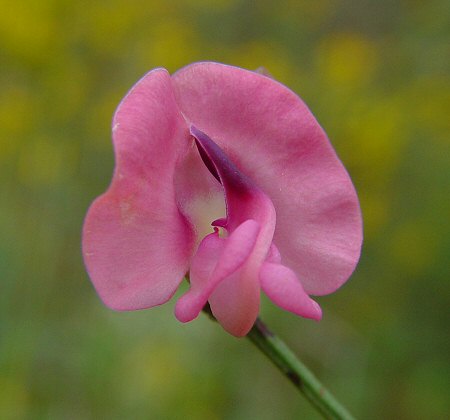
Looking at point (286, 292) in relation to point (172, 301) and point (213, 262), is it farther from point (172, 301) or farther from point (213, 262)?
point (172, 301)

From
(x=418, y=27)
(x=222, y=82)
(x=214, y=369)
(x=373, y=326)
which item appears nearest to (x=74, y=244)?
(x=214, y=369)

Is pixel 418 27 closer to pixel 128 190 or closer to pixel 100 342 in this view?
pixel 100 342

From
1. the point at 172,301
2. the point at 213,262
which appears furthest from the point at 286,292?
the point at 172,301

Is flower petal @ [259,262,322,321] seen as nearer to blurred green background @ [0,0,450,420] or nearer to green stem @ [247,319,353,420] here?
green stem @ [247,319,353,420]

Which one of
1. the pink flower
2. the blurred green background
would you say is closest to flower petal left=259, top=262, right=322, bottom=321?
the pink flower

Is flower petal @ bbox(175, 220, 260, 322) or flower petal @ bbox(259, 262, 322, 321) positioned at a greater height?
flower petal @ bbox(175, 220, 260, 322)

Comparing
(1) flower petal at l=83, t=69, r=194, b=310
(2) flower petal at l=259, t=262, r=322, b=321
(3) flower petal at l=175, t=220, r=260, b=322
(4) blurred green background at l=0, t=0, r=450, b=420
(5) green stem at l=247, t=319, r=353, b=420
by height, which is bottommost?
(4) blurred green background at l=0, t=0, r=450, b=420

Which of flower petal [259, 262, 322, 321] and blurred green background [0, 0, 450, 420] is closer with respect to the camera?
flower petal [259, 262, 322, 321]
